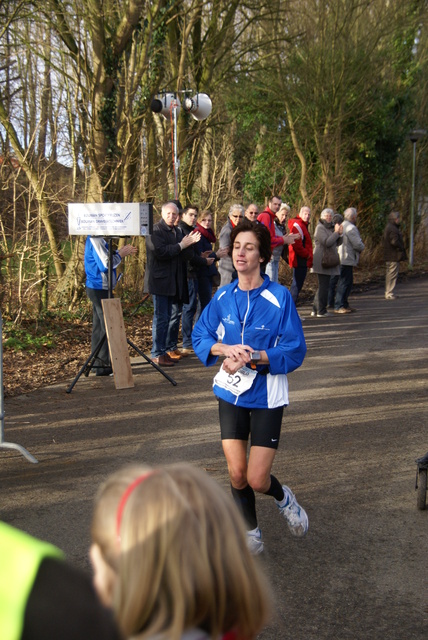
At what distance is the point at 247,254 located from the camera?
4.64m

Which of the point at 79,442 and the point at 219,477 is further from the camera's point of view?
the point at 79,442

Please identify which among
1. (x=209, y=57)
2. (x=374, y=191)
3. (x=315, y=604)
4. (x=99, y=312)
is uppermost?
(x=209, y=57)

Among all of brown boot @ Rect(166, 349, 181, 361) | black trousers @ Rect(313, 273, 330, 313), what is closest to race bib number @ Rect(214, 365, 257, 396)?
brown boot @ Rect(166, 349, 181, 361)

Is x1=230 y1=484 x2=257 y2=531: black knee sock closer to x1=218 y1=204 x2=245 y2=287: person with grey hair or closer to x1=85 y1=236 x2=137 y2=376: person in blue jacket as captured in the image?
x1=85 y1=236 x2=137 y2=376: person in blue jacket

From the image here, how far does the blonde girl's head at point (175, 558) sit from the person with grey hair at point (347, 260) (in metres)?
13.8

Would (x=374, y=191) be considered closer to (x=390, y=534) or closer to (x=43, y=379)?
(x=43, y=379)

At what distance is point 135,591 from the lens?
1334mm

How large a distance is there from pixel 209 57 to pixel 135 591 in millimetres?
17307

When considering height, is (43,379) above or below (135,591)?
below

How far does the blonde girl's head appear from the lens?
133cm

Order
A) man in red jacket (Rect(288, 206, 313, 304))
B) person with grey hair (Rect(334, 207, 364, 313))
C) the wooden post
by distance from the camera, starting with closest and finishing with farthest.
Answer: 1. the wooden post
2. man in red jacket (Rect(288, 206, 313, 304))
3. person with grey hair (Rect(334, 207, 364, 313))

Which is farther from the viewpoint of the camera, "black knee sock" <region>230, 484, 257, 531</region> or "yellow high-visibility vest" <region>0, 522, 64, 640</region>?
"black knee sock" <region>230, 484, 257, 531</region>

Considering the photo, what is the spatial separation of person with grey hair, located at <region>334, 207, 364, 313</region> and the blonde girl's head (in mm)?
13752

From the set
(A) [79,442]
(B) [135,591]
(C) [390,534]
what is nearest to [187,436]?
(A) [79,442]
